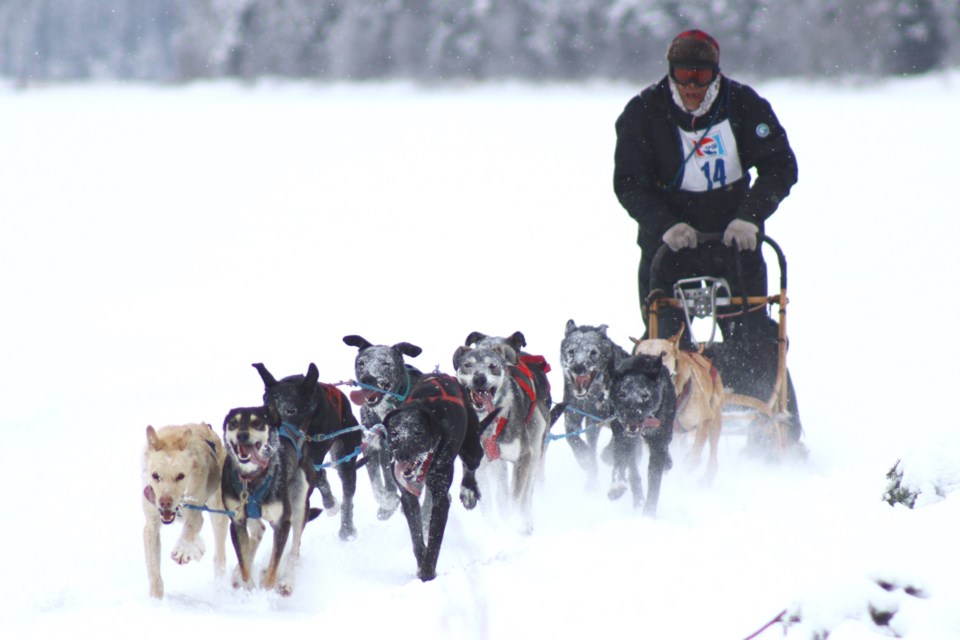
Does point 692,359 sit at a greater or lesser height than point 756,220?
lesser

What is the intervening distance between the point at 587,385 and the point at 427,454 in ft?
5.82

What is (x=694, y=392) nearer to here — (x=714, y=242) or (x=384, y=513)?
(x=714, y=242)

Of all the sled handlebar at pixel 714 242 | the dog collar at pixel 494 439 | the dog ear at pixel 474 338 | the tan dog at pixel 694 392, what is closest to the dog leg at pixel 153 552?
the dog collar at pixel 494 439

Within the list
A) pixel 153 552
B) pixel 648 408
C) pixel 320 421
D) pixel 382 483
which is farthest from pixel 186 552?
pixel 648 408

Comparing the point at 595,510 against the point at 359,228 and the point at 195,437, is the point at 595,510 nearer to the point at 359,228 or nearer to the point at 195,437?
the point at 195,437

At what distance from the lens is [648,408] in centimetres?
530

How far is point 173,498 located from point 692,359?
263 cm

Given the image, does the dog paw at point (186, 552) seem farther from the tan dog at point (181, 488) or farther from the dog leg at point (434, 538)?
the dog leg at point (434, 538)

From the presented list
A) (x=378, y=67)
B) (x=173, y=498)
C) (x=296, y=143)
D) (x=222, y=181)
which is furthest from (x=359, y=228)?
(x=173, y=498)

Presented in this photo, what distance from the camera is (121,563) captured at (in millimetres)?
5164

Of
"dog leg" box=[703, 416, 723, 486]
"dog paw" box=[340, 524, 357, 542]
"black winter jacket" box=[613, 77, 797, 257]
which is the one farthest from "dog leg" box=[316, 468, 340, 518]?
"black winter jacket" box=[613, 77, 797, 257]

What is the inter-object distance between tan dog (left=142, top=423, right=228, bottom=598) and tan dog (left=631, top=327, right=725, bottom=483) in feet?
6.87

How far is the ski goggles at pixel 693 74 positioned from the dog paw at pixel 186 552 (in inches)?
121

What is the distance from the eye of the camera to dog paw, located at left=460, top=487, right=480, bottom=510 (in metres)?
4.75
